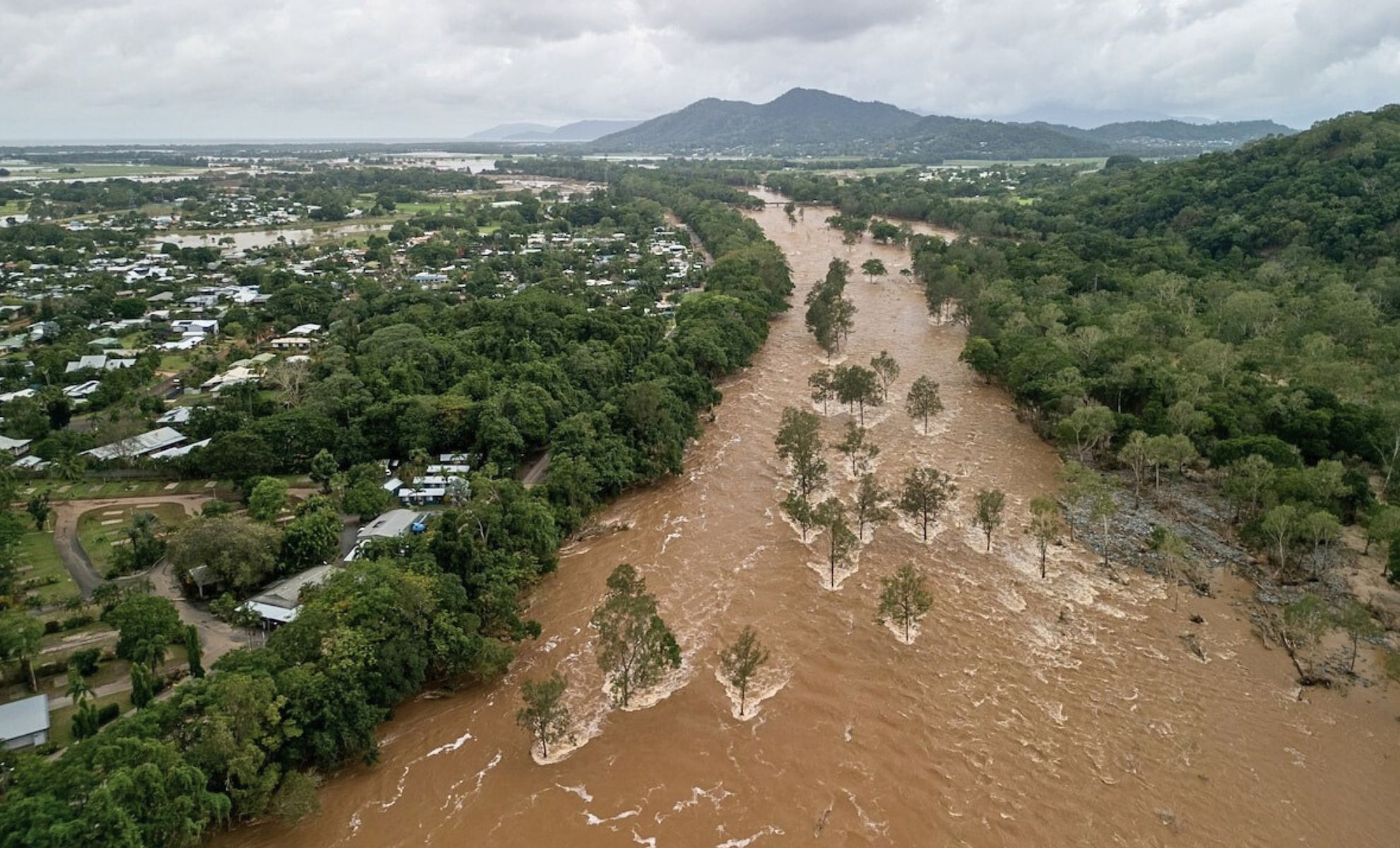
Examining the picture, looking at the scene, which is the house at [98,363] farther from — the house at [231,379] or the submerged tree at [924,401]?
the submerged tree at [924,401]

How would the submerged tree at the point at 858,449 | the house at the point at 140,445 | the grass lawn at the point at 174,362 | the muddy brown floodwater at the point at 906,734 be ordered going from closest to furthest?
1. the muddy brown floodwater at the point at 906,734
2. the house at the point at 140,445
3. the submerged tree at the point at 858,449
4. the grass lawn at the point at 174,362

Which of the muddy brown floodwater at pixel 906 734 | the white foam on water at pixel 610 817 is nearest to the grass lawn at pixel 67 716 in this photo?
the muddy brown floodwater at pixel 906 734

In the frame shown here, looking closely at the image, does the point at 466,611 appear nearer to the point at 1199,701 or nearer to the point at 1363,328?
the point at 1199,701

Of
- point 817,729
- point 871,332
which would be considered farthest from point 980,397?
point 817,729

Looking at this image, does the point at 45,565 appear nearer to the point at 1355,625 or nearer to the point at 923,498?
the point at 923,498

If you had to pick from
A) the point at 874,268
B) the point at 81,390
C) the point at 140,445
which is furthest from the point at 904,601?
the point at 874,268

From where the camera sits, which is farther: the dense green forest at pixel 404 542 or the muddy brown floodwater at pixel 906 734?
the muddy brown floodwater at pixel 906 734

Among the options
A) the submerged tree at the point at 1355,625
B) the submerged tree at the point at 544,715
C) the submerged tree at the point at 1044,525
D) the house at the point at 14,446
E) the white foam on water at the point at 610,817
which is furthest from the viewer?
the house at the point at 14,446
